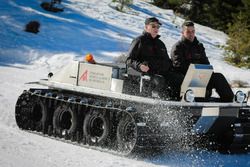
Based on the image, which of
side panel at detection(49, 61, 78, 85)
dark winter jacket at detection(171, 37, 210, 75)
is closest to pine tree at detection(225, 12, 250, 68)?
dark winter jacket at detection(171, 37, 210, 75)

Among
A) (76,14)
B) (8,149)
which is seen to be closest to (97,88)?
(8,149)

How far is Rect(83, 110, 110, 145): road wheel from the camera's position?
900 cm

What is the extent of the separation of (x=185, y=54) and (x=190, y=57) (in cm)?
11

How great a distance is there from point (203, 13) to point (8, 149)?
35209 mm

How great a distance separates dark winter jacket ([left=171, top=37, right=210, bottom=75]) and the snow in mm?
1496

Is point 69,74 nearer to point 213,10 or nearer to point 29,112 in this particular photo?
point 29,112

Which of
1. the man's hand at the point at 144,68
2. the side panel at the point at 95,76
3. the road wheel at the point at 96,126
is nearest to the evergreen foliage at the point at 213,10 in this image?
the side panel at the point at 95,76

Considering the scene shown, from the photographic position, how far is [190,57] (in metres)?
9.61

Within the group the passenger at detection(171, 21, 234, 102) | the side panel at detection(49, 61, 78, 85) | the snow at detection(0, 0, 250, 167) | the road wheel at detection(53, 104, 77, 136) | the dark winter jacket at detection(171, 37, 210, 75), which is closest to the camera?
the snow at detection(0, 0, 250, 167)

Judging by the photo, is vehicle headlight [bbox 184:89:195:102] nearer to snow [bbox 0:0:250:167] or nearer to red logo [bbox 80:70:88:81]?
snow [bbox 0:0:250:167]

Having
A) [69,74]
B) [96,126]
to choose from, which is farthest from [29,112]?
[96,126]

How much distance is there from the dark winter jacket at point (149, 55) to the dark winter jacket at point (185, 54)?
6.8 inches

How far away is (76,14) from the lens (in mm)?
33062

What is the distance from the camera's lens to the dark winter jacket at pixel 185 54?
951 centimetres
